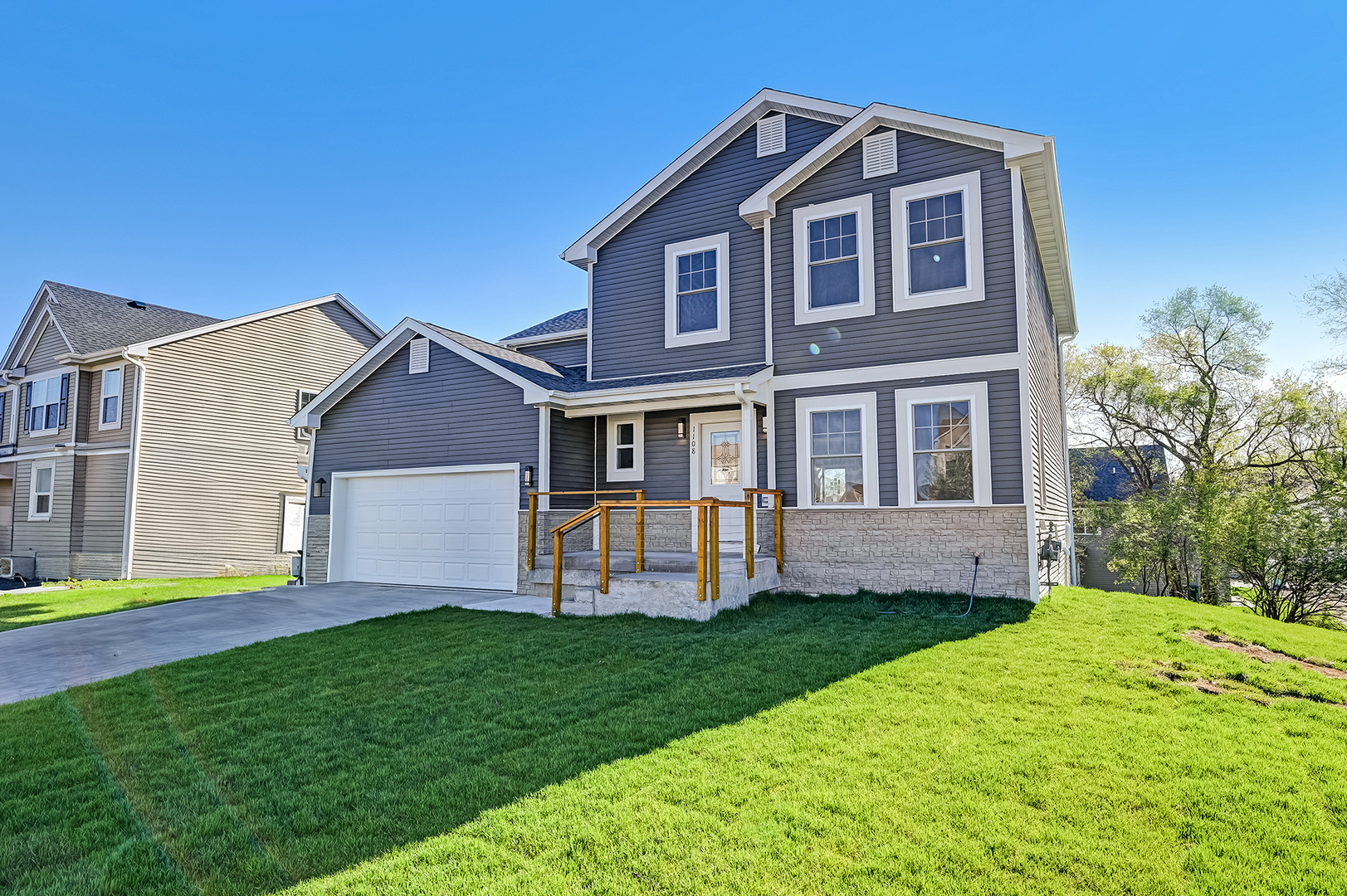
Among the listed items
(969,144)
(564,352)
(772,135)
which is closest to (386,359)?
(564,352)

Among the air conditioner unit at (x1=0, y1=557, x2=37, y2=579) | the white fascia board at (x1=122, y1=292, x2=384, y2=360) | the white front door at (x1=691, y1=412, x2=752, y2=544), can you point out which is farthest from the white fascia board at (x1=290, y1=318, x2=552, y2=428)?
the air conditioner unit at (x1=0, y1=557, x2=37, y2=579)

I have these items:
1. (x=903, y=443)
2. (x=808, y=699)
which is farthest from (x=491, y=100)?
(x=808, y=699)

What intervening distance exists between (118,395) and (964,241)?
2055 centimetres

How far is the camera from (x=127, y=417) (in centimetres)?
1792

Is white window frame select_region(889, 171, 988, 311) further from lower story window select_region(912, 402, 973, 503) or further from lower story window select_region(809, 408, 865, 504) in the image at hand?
lower story window select_region(809, 408, 865, 504)

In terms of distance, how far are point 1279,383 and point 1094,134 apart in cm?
1522

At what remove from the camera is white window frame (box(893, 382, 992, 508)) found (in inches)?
380

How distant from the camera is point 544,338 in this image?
16922mm

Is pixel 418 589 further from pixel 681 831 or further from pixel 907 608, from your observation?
pixel 681 831

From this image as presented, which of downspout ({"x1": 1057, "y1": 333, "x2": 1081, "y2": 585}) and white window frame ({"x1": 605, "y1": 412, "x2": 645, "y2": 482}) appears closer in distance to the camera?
white window frame ({"x1": 605, "y1": 412, "x2": 645, "y2": 482})

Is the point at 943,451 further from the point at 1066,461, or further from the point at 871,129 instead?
the point at 1066,461

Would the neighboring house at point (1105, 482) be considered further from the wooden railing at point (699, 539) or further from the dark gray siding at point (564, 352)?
the dark gray siding at point (564, 352)

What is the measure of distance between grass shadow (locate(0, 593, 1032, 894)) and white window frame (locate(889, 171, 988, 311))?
429 centimetres

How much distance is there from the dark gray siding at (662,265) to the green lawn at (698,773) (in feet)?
20.3
